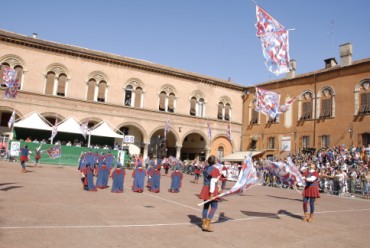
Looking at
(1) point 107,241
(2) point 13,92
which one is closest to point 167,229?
(1) point 107,241

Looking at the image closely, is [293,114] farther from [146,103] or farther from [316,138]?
[146,103]

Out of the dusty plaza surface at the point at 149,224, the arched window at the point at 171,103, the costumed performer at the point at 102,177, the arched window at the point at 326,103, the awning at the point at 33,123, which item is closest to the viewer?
the dusty plaza surface at the point at 149,224

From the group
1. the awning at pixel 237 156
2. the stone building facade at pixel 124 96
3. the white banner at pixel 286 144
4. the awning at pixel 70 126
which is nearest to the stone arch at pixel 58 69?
the stone building facade at pixel 124 96

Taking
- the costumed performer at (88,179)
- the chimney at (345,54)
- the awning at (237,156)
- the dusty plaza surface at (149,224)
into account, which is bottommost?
the dusty plaza surface at (149,224)

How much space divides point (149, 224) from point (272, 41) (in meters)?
7.16

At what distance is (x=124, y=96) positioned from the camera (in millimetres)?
35875

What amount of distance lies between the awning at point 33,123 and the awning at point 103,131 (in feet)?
13.5

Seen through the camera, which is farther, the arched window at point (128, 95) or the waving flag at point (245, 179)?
the arched window at point (128, 95)

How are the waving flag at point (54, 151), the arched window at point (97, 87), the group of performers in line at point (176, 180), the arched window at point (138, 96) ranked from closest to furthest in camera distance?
the group of performers in line at point (176, 180) → the waving flag at point (54, 151) → the arched window at point (97, 87) → the arched window at point (138, 96)

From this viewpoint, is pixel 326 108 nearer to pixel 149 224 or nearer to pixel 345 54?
pixel 345 54

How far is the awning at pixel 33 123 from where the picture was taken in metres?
28.7

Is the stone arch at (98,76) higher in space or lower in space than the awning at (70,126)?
higher

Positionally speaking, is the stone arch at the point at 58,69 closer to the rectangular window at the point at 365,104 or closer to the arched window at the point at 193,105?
the arched window at the point at 193,105

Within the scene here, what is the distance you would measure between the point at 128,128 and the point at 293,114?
18.0 metres
